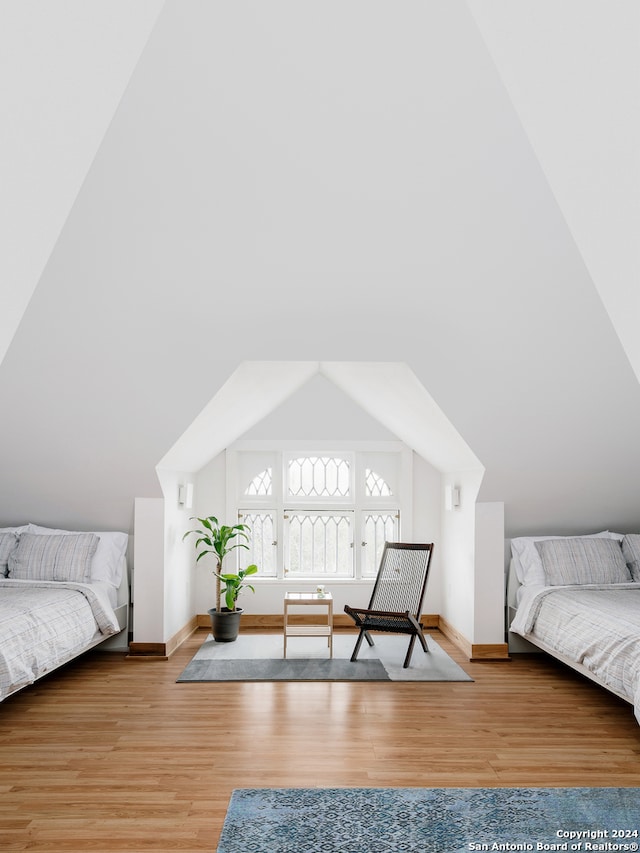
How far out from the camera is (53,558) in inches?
219

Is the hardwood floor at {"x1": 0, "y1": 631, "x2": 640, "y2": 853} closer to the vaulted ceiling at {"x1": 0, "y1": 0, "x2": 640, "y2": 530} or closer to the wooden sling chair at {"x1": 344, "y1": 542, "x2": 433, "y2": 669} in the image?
the wooden sling chair at {"x1": 344, "y1": 542, "x2": 433, "y2": 669}

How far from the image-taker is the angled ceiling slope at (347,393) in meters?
4.85

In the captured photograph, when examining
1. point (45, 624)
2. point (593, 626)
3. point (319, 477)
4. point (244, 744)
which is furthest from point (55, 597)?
point (593, 626)

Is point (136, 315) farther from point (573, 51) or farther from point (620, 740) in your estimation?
point (620, 740)

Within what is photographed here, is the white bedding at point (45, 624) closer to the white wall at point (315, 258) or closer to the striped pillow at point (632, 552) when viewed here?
the white wall at point (315, 258)

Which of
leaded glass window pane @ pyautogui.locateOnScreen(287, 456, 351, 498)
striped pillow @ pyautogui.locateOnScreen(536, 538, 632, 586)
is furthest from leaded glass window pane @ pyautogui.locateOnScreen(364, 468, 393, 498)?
striped pillow @ pyautogui.locateOnScreen(536, 538, 632, 586)

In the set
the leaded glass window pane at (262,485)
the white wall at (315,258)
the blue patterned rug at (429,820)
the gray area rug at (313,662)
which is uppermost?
the white wall at (315,258)

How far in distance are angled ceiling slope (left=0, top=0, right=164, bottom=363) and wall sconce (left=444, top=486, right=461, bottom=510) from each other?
215 inches

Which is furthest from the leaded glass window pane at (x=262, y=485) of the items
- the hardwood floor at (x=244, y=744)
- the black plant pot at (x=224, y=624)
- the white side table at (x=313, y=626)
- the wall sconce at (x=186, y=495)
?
the hardwood floor at (x=244, y=744)

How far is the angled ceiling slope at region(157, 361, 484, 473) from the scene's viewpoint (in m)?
4.85

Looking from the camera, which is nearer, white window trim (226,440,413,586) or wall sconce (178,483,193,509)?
wall sconce (178,483,193,509)

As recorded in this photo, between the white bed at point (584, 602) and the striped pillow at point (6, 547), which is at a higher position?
the striped pillow at point (6, 547)

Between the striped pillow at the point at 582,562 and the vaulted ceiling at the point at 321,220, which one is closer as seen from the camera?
the vaulted ceiling at the point at 321,220

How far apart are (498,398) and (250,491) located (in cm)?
338
